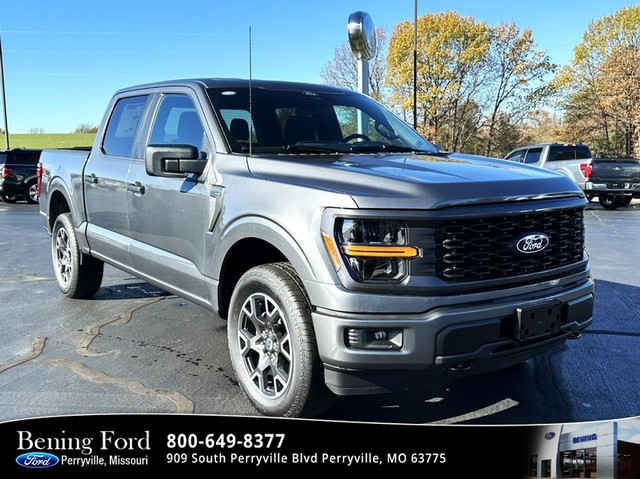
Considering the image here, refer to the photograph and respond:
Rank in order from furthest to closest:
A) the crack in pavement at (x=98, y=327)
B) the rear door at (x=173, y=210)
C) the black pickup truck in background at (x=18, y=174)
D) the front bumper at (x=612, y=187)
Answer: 1. the black pickup truck in background at (x=18, y=174)
2. the front bumper at (x=612, y=187)
3. the crack in pavement at (x=98, y=327)
4. the rear door at (x=173, y=210)

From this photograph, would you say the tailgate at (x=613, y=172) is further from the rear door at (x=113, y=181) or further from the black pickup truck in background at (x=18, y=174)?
the black pickup truck in background at (x=18, y=174)

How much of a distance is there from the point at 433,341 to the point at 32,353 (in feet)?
10.4

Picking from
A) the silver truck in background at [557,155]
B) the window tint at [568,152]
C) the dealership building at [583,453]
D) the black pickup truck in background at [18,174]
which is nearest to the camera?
the dealership building at [583,453]

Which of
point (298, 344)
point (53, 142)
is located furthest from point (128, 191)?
point (53, 142)

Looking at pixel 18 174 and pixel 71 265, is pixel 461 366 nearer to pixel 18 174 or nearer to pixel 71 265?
pixel 71 265

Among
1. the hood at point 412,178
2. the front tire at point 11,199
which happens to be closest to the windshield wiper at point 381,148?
the hood at point 412,178

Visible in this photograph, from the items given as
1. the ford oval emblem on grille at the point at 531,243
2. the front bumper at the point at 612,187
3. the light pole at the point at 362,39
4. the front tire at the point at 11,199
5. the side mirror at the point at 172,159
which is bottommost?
the front tire at the point at 11,199

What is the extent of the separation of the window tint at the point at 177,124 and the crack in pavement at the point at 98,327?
164 centimetres

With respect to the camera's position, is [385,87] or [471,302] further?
[385,87]

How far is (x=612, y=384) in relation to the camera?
149 inches

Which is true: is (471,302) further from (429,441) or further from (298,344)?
(298,344)

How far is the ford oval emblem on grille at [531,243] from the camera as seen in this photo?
2911mm

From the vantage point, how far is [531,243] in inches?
117

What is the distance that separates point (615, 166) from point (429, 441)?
52.2 feet
